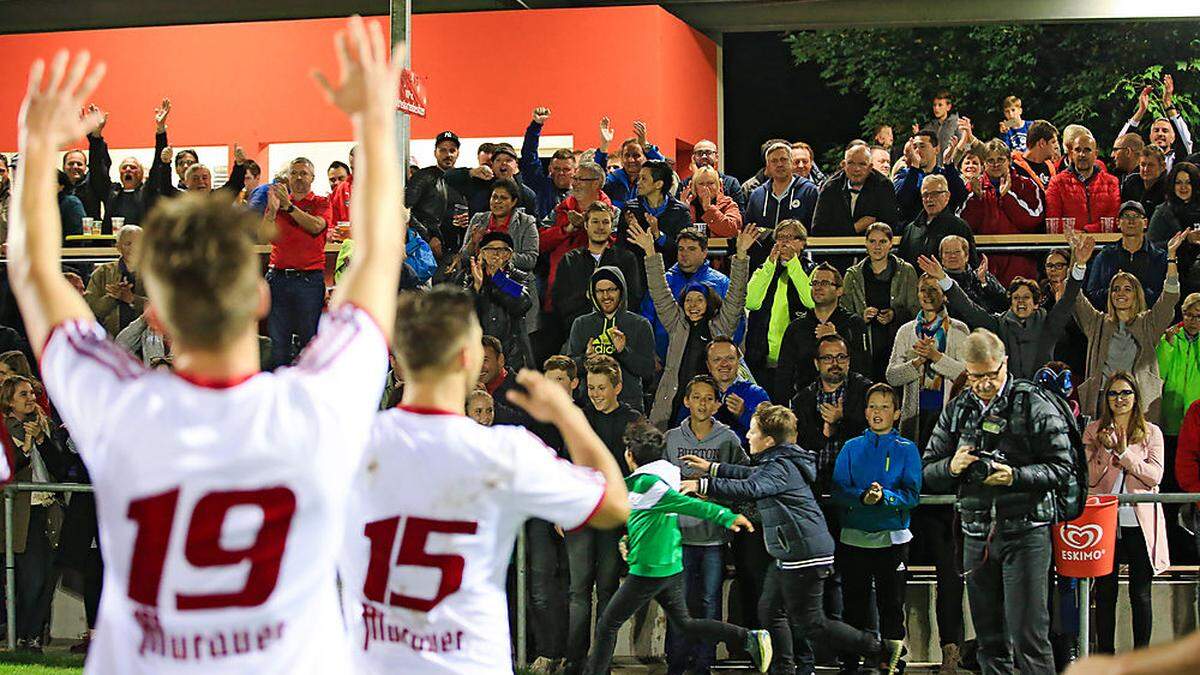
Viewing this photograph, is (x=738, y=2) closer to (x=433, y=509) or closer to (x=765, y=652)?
(x=765, y=652)

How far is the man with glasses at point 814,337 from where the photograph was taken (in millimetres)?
10875

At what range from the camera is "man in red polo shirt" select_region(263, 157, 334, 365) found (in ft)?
40.3

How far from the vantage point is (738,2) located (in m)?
21.0

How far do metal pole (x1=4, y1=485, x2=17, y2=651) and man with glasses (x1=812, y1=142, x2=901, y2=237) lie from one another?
6183 mm

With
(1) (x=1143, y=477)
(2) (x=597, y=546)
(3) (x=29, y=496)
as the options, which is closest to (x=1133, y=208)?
(1) (x=1143, y=477)

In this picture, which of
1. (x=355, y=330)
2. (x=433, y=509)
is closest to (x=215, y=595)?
(x=355, y=330)

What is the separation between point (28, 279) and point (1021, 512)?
669cm

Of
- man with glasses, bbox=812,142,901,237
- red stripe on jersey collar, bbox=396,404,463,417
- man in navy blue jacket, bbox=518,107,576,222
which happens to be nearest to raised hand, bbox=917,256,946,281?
man with glasses, bbox=812,142,901,237

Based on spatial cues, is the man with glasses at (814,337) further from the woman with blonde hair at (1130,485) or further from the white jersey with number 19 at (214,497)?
the white jersey with number 19 at (214,497)

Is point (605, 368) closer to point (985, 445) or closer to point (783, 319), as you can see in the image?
point (783, 319)

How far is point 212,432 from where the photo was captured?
2.89 meters

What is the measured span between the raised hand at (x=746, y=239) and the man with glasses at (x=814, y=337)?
544 mm

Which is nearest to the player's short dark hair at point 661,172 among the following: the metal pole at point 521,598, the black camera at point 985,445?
the metal pole at point 521,598

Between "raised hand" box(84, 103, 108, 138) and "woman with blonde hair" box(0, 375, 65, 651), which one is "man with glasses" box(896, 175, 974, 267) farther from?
"woman with blonde hair" box(0, 375, 65, 651)
